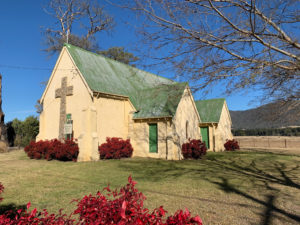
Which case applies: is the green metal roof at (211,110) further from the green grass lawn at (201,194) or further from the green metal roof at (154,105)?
the green grass lawn at (201,194)

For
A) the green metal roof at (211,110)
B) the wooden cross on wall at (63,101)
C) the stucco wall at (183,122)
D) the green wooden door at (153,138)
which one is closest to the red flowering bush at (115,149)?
the green wooden door at (153,138)

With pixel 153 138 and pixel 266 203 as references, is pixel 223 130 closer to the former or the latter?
pixel 153 138

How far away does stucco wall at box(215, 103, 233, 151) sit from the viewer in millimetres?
23047

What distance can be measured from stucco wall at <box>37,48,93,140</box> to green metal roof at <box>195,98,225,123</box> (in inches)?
555

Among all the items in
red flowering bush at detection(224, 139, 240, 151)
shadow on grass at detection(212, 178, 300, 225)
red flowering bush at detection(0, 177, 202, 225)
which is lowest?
shadow on grass at detection(212, 178, 300, 225)

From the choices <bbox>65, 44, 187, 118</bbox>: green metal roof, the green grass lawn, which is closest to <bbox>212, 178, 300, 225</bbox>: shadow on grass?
the green grass lawn

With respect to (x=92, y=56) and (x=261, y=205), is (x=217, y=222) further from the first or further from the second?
(x=92, y=56)

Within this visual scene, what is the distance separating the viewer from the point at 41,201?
5785 millimetres

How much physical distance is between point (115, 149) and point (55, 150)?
Result: 176 inches

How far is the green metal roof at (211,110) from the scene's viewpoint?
2327cm

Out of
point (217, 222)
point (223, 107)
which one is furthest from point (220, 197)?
point (223, 107)

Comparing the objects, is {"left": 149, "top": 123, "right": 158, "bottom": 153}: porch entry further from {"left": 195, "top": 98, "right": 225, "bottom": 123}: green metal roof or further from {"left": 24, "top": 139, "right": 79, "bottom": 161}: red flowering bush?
{"left": 195, "top": 98, "right": 225, "bottom": 123}: green metal roof

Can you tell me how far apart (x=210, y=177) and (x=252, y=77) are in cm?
565

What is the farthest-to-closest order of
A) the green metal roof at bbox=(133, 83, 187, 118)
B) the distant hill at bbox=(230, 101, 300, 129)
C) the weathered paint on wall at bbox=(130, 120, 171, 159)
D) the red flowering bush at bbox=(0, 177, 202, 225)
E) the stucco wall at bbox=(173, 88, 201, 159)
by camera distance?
the green metal roof at bbox=(133, 83, 187, 118) < the weathered paint on wall at bbox=(130, 120, 171, 159) < the stucco wall at bbox=(173, 88, 201, 159) < the distant hill at bbox=(230, 101, 300, 129) < the red flowering bush at bbox=(0, 177, 202, 225)
